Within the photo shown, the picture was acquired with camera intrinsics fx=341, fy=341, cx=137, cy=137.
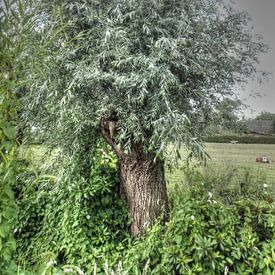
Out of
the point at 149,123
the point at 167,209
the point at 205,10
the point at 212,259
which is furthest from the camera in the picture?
A: the point at 167,209

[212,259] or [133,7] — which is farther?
[133,7]

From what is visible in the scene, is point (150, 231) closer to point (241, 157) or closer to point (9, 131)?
point (9, 131)

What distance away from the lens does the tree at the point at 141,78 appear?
7.48 ft

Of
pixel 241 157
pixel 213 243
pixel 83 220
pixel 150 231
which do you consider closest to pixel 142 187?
pixel 150 231

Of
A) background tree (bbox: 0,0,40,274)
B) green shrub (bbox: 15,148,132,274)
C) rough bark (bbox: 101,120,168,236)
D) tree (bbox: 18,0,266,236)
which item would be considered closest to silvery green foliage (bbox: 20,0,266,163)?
tree (bbox: 18,0,266,236)

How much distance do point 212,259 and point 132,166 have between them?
1038mm

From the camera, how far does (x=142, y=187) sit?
2.89 m

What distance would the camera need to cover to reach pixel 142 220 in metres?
2.93

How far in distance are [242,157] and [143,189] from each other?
2.53m

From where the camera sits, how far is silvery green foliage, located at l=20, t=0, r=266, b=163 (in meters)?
2.27

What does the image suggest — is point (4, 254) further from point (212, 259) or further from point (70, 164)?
point (70, 164)

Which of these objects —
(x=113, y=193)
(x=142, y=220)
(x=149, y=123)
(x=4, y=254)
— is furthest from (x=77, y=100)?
(x=4, y=254)

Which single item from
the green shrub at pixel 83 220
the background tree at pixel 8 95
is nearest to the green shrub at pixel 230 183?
the green shrub at pixel 83 220

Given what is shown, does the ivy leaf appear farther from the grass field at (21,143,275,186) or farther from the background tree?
the grass field at (21,143,275,186)
